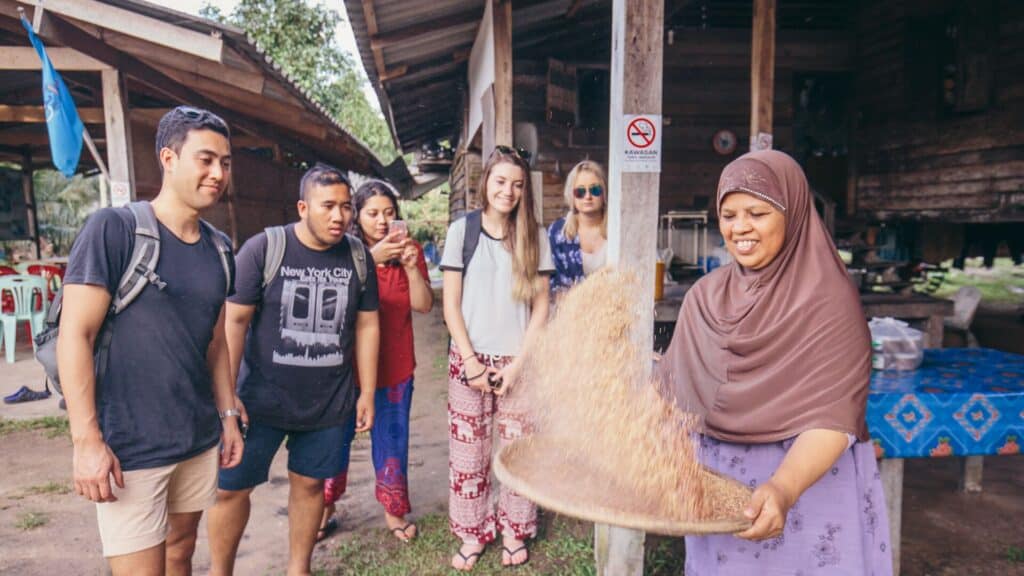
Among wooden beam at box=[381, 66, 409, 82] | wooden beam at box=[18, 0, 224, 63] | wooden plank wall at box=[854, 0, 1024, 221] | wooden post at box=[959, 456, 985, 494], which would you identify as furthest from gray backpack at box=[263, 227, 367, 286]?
wooden plank wall at box=[854, 0, 1024, 221]

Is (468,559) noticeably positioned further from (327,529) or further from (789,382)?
(789,382)

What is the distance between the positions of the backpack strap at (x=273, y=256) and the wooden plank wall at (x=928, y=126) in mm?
7601

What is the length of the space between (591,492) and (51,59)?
21.5ft

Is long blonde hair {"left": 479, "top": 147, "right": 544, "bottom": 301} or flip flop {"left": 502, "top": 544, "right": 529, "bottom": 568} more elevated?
long blonde hair {"left": 479, "top": 147, "right": 544, "bottom": 301}

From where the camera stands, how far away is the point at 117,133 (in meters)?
5.75

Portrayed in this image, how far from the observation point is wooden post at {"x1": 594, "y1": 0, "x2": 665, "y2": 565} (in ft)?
8.05

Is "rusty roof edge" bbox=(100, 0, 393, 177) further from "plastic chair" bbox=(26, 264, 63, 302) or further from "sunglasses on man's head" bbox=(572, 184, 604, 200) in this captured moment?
"plastic chair" bbox=(26, 264, 63, 302)

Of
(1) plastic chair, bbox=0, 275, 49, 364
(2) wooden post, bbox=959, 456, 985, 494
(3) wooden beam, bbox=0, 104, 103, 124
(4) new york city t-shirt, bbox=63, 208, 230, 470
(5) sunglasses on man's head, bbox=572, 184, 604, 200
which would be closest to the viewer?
(4) new york city t-shirt, bbox=63, 208, 230, 470

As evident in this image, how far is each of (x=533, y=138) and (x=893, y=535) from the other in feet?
19.9

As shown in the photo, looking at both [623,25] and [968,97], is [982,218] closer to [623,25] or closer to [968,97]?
[968,97]

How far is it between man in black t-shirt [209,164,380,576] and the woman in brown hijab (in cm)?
146

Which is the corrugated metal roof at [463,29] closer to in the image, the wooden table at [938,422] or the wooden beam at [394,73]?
the wooden beam at [394,73]

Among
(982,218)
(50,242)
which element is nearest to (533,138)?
(982,218)

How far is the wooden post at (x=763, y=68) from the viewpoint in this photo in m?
4.51
